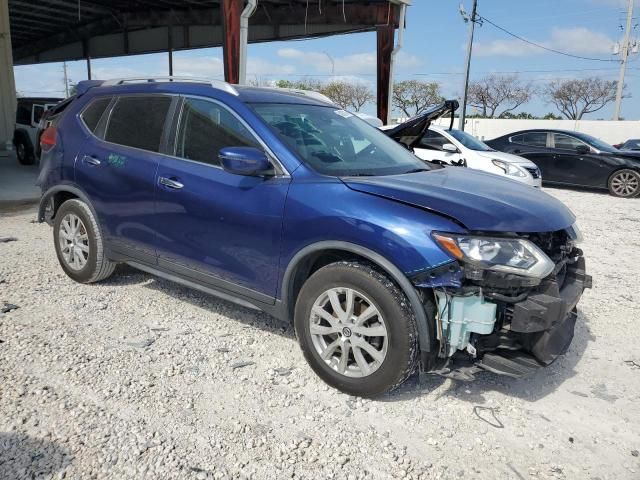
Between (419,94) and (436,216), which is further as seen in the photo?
(419,94)

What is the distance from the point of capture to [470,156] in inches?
406

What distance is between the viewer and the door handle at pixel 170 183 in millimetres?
3654

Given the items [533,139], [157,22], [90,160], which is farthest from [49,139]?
[157,22]

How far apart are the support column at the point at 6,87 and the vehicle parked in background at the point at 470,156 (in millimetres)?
12724

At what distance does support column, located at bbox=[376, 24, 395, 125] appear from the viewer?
51.4 feet

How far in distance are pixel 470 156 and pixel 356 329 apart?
323 inches

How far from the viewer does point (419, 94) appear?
2243 inches

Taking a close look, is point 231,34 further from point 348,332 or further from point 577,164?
point 348,332

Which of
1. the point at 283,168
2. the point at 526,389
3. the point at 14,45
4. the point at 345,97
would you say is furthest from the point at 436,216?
the point at 345,97

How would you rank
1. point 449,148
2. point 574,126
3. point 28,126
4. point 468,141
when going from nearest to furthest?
point 449,148 → point 468,141 → point 28,126 → point 574,126

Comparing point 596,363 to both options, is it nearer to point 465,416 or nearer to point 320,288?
point 465,416

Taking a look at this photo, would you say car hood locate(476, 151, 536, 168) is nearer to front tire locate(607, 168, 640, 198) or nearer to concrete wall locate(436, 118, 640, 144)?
front tire locate(607, 168, 640, 198)

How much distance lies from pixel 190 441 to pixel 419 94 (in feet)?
191

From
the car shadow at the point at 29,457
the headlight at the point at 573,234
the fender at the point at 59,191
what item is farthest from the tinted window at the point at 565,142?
the car shadow at the point at 29,457
